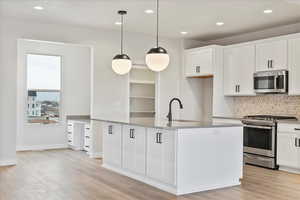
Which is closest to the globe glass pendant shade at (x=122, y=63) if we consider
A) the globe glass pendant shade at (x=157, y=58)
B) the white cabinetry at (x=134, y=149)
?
the globe glass pendant shade at (x=157, y=58)

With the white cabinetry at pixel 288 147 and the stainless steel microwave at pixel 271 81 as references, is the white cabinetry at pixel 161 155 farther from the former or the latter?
the stainless steel microwave at pixel 271 81

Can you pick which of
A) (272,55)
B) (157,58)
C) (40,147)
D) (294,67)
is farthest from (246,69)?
(40,147)

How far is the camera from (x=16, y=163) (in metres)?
6.05

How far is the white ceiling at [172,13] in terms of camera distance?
5.04 metres

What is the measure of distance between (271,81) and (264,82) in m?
0.17

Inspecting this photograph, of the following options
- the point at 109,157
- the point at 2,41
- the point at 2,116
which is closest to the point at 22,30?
the point at 2,41

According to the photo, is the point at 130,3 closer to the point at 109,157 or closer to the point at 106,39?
the point at 106,39

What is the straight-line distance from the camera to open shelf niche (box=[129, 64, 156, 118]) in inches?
296

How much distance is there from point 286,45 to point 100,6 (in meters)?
3.20

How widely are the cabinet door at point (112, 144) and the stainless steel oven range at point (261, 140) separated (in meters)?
2.43

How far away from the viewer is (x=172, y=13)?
565 cm

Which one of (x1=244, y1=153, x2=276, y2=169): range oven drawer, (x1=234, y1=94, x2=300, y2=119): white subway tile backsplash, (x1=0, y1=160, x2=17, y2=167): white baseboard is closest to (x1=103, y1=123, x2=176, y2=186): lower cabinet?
(x1=0, y1=160, x2=17, y2=167): white baseboard

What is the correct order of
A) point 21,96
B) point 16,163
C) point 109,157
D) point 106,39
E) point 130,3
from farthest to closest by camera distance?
point 21,96 < point 106,39 < point 16,163 < point 109,157 < point 130,3

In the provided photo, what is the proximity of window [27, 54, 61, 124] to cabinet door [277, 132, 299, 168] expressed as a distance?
5.03 m
